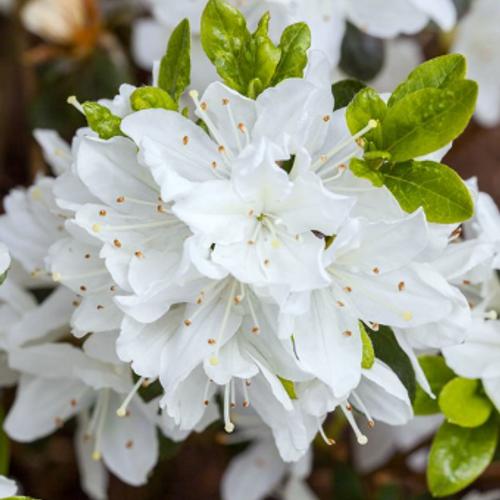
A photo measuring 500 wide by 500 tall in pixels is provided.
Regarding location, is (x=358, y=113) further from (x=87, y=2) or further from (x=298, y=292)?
(x=87, y=2)

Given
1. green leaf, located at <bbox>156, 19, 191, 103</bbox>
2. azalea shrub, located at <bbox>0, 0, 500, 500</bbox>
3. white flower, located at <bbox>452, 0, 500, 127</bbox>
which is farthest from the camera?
white flower, located at <bbox>452, 0, 500, 127</bbox>

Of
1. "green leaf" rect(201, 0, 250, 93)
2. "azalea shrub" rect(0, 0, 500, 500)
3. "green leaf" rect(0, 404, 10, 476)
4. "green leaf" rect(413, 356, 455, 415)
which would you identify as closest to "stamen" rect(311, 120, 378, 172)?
"azalea shrub" rect(0, 0, 500, 500)

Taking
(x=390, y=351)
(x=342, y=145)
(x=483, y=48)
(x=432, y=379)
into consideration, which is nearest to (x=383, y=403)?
(x=390, y=351)

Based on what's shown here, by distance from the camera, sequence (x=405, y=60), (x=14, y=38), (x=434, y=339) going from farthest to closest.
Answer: (x=14, y=38), (x=405, y=60), (x=434, y=339)

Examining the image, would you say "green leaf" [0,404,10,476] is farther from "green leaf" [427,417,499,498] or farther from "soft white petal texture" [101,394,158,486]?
"green leaf" [427,417,499,498]

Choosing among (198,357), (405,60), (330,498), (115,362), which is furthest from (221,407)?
(405,60)

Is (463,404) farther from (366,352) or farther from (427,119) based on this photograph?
(427,119)
